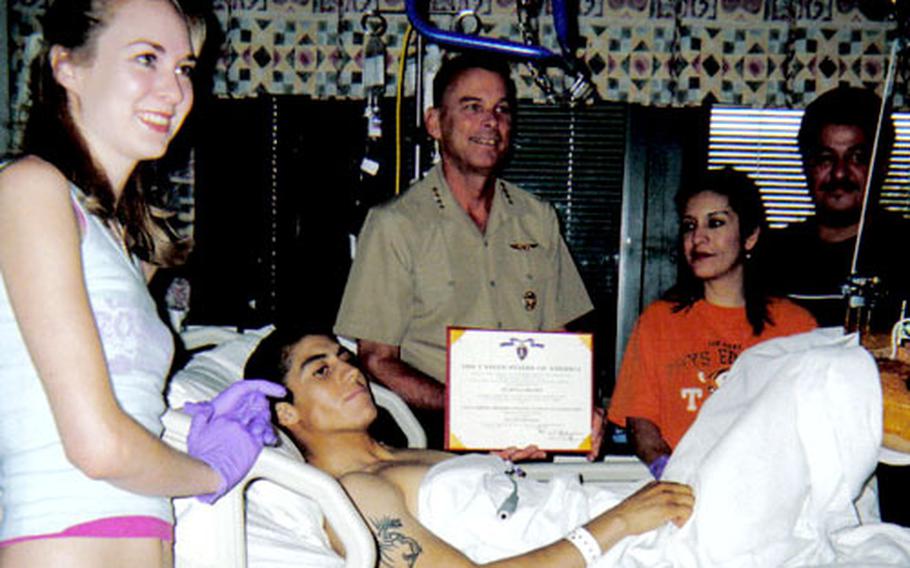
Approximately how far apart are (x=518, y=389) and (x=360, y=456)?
50 centimetres

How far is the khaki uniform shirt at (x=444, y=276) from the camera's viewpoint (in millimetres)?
2701

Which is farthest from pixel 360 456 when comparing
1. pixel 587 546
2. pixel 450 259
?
pixel 450 259

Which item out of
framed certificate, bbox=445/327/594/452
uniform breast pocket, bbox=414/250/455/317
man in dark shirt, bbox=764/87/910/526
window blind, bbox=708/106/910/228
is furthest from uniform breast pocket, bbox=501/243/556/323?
window blind, bbox=708/106/910/228

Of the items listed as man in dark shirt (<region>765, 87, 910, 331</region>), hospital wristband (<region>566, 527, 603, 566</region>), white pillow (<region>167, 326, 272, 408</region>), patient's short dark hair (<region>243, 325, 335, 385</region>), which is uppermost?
man in dark shirt (<region>765, 87, 910, 331</region>)

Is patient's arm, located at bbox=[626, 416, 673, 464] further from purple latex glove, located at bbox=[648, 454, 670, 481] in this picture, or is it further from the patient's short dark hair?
the patient's short dark hair

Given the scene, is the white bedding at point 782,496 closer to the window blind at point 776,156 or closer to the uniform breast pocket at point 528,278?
the uniform breast pocket at point 528,278

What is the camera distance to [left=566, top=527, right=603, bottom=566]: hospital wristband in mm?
1761

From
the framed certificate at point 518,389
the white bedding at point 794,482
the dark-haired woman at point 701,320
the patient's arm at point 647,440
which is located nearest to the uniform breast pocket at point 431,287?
the framed certificate at point 518,389

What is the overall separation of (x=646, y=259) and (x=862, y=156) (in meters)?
1.10

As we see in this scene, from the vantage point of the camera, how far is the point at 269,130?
3.49 meters

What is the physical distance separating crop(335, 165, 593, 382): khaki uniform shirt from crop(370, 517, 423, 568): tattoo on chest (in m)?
1.03

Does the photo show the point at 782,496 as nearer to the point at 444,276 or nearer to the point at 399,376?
the point at 399,376

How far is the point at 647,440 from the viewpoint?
7.55 feet

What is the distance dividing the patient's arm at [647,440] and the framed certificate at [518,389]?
20 centimetres
